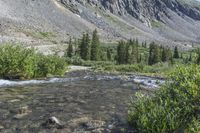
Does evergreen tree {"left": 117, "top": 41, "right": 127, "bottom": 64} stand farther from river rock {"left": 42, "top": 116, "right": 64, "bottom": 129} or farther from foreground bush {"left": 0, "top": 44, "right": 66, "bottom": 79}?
river rock {"left": 42, "top": 116, "right": 64, "bottom": 129}

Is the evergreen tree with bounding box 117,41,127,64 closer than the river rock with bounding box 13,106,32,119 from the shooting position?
No

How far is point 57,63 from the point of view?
46.6 metres

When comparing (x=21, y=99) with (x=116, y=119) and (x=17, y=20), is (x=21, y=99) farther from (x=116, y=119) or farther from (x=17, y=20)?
(x=17, y=20)

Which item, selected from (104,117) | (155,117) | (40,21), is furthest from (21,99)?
(40,21)

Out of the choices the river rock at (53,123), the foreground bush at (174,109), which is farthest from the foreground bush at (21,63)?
the foreground bush at (174,109)

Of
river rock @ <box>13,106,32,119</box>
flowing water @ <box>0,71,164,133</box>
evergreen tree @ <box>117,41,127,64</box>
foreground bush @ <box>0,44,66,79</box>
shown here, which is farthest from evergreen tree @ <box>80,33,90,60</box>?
river rock @ <box>13,106,32,119</box>

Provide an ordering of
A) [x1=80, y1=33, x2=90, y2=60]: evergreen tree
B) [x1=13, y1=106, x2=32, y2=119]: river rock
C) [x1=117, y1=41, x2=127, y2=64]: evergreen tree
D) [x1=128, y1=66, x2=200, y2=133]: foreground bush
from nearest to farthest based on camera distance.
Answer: [x1=128, y1=66, x2=200, y2=133]: foreground bush < [x1=13, y1=106, x2=32, y2=119]: river rock < [x1=117, y1=41, x2=127, y2=64]: evergreen tree < [x1=80, y1=33, x2=90, y2=60]: evergreen tree

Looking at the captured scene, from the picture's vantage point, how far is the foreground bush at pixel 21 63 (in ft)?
124

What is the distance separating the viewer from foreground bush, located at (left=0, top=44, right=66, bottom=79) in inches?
1494

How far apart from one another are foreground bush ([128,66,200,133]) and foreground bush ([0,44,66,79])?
22.5 meters

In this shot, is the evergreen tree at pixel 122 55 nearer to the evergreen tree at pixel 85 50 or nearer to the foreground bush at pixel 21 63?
the evergreen tree at pixel 85 50

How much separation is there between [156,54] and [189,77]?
94.2m

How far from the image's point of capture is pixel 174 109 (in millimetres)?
16844

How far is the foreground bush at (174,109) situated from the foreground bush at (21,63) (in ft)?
73.9
